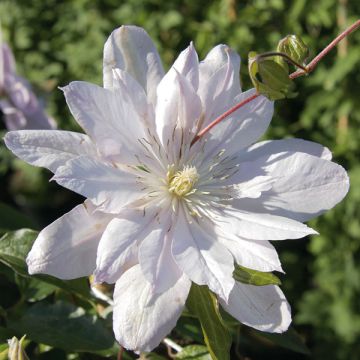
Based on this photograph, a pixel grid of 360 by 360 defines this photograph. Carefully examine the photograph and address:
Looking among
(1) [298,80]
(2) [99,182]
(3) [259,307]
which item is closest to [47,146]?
(2) [99,182]

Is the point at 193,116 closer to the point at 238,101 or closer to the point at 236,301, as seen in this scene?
the point at 238,101

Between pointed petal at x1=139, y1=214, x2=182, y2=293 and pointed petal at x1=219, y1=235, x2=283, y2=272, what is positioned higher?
pointed petal at x1=139, y1=214, x2=182, y2=293

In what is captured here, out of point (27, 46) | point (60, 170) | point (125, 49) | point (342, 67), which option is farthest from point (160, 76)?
point (27, 46)

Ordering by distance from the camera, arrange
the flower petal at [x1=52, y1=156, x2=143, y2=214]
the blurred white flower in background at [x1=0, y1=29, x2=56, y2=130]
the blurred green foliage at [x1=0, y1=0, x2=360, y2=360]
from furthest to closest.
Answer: the blurred green foliage at [x1=0, y1=0, x2=360, y2=360] < the blurred white flower in background at [x1=0, y1=29, x2=56, y2=130] < the flower petal at [x1=52, y1=156, x2=143, y2=214]

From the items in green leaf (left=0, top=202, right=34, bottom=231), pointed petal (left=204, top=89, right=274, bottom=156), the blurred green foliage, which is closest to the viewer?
pointed petal (left=204, top=89, right=274, bottom=156)

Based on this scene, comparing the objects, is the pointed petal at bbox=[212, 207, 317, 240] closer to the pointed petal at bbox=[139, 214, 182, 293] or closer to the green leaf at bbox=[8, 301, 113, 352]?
the pointed petal at bbox=[139, 214, 182, 293]

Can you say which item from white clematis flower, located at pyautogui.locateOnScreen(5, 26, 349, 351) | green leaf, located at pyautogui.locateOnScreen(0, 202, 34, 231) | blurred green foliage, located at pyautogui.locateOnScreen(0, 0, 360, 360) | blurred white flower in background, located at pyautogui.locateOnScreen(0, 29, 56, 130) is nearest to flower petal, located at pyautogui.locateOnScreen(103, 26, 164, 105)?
white clematis flower, located at pyautogui.locateOnScreen(5, 26, 349, 351)
